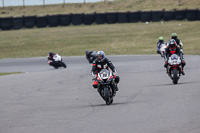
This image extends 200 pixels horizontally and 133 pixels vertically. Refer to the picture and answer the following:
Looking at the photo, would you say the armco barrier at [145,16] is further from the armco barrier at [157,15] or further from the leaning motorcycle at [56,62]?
the leaning motorcycle at [56,62]

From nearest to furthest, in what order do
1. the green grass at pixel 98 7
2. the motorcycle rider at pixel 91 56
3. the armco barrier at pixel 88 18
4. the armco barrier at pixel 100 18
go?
the motorcycle rider at pixel 91 56 < the armco barrier at pixel 88 18 < the armco barrier at pixel 100 18 < the green grass at pixel 98 7

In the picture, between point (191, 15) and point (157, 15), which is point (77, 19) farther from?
point (191, 15)

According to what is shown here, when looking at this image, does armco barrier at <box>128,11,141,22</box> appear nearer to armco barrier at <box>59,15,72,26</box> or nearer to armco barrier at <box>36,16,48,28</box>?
Answer: armco barrier at <box>59,15,72,26</box>

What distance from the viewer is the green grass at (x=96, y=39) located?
115 ft

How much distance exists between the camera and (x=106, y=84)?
10750 millimetres

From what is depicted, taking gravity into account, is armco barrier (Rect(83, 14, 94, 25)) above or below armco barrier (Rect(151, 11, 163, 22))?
below

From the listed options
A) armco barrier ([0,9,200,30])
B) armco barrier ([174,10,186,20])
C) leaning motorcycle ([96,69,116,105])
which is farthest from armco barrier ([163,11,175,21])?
leaning motorcycle ([96,69,116,105])

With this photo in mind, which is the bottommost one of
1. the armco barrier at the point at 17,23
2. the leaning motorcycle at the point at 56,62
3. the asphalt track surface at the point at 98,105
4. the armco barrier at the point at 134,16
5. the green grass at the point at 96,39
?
the green grass at the point at 96,39

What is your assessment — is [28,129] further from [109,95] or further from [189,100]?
[189,100]

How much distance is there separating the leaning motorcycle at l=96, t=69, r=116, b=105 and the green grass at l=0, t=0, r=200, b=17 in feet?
124

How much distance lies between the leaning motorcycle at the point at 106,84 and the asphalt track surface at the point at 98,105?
0.63ft

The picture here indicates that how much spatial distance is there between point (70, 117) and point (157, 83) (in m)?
6.23

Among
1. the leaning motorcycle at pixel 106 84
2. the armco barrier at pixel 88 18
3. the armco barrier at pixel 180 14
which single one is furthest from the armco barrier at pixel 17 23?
the leaning motorcycle at pixel 106 84

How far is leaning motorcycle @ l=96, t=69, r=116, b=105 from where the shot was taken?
10584 millimetres
